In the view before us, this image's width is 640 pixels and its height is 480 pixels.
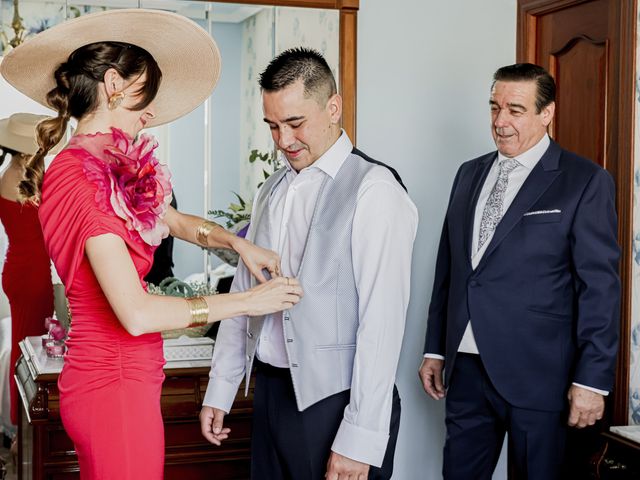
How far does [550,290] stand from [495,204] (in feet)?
1.12

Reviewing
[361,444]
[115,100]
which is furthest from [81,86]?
[361,444]

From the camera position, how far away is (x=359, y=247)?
204 centimetres

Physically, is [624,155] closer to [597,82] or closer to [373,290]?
[597,82]

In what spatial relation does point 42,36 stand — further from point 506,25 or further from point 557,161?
point 506,25

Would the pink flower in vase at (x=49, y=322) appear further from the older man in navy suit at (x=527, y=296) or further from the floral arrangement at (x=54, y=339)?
the older man in navy suit at (x=527, y=296)

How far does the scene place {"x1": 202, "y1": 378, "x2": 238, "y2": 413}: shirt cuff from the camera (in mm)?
2314

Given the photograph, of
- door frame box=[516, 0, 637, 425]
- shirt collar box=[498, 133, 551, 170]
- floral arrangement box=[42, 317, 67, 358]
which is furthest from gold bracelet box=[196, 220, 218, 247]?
door frame box=[516, 0, 637, 425]

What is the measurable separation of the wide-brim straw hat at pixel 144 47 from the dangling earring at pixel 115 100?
0.14 m

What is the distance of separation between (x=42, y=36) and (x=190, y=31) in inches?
13.4

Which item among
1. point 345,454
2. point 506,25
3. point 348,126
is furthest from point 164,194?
point 506,25

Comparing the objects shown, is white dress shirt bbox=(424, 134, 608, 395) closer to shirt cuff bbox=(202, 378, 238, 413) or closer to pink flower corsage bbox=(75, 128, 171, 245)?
shirt cuff bbox=(202, 378, 238, 413)

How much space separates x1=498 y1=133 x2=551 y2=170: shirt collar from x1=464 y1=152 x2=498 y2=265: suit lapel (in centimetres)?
17

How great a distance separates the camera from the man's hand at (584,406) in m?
2.49

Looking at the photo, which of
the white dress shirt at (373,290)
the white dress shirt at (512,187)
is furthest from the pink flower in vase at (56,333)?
the white dress shirt at (512,187)
